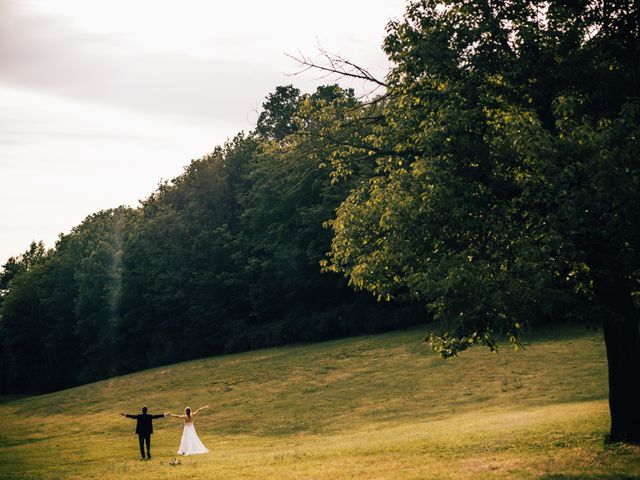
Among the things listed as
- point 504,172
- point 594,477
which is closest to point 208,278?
point 504,172

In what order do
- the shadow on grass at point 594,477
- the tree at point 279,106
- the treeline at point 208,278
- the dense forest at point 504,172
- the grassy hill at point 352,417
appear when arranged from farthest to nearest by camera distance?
1. the tree at point 279,106
2. the treeline at point 208,278
3. the grassy hill at point 352,417
4. the dense forest at point 504,172
5. the shadow on grass at point 594,477

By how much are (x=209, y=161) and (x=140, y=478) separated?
64254 millimetres

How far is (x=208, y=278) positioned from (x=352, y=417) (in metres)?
41.9

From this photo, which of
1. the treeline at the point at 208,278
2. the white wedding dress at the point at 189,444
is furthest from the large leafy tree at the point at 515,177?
the treeline at the point at 208,278

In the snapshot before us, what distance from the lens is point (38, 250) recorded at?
14800 centimetres

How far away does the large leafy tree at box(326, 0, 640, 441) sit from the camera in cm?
1573

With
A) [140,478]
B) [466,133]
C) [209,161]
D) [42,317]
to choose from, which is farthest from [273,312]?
[466,133]

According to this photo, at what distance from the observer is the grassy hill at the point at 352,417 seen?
19.5 meters

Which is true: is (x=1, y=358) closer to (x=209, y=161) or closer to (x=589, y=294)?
(x=209, y=161)

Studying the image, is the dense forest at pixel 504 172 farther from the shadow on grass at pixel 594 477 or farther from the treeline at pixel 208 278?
the treeline at pixel 208 278

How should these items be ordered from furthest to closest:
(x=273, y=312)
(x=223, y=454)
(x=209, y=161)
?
(x=209, y=161) → (x=273, y=312) → (x=223, y=454)

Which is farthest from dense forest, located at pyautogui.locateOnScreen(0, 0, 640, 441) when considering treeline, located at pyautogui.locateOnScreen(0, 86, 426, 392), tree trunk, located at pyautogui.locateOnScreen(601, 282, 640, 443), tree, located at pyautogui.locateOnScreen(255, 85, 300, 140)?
tree, located at pyautogui.locateOnScreen(255, 85, 300, 140)

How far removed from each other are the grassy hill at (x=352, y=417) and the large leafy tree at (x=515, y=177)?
136 inches

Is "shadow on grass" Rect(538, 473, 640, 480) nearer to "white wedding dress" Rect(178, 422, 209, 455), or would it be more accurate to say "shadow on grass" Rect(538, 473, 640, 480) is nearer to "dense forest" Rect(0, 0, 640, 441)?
"dense forest" Rect(0, 0, 640, 441)
